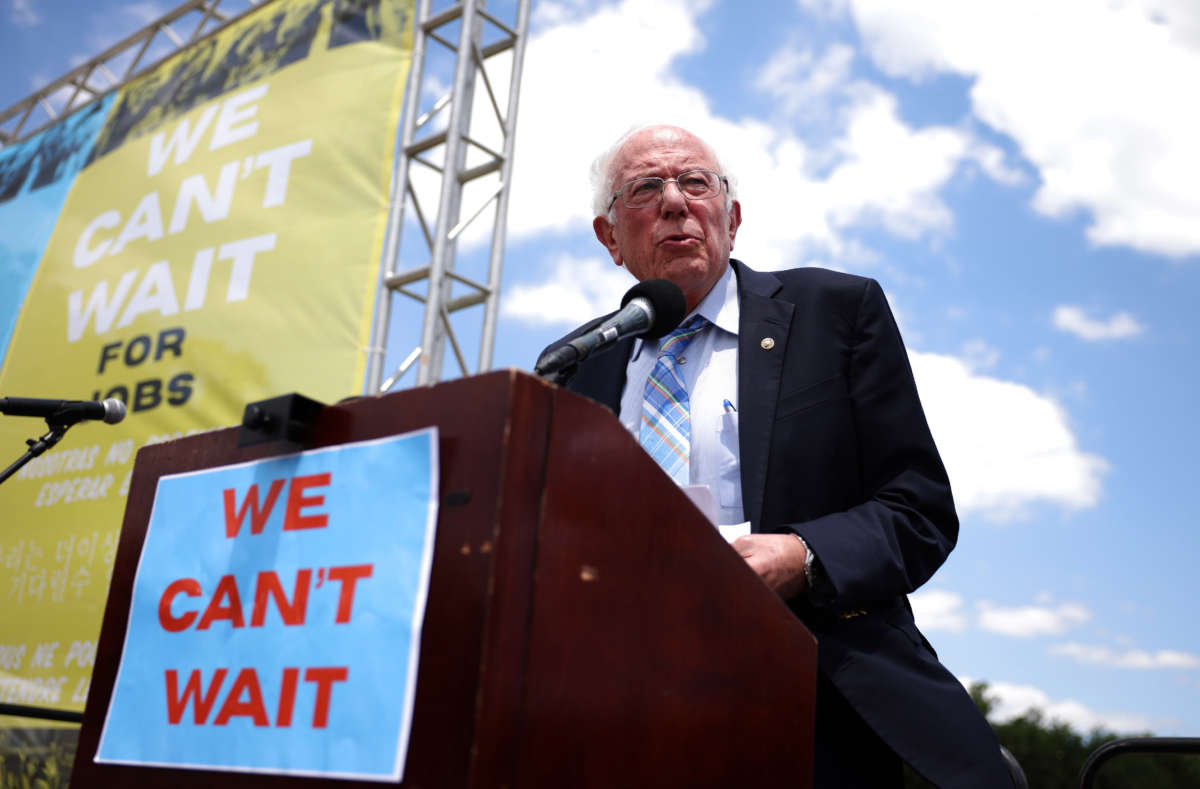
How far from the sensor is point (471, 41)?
397cm

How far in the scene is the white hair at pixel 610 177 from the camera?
184cm

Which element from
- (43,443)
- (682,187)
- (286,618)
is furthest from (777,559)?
(43,443)

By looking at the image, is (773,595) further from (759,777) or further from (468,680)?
(468,680)

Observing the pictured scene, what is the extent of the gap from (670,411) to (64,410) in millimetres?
1634

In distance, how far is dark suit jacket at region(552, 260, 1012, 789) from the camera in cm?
118

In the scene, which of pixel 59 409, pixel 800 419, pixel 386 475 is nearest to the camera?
pixel 386 475

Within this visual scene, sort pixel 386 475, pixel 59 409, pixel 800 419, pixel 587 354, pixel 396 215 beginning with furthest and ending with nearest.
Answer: pixel 396 215 < pixel 59 409 < pixel 800 419 < pixel 587 354 < pixel 386 475

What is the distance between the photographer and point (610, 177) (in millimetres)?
1877

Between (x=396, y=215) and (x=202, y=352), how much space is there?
3.43 feet

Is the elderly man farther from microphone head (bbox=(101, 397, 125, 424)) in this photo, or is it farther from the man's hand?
microphone head (bbox=(101, 397, 125, 424))

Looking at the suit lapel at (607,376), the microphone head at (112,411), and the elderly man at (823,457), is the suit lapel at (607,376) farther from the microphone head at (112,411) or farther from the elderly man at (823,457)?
the microphone head at (112,411)

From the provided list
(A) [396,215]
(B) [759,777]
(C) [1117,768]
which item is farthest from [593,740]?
(C) [1117,768]

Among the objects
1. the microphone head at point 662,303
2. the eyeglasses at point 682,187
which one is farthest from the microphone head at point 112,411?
the microphone head at point 662,303

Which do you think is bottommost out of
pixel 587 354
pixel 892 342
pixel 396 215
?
pixel 587 354
